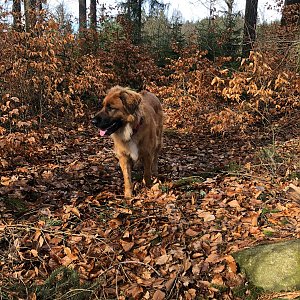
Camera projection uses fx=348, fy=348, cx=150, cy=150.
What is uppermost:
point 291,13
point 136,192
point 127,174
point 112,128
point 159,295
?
point 291,13

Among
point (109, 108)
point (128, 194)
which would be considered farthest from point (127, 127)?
point (128, 194)

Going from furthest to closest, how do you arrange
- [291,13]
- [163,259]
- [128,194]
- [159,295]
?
[291,13] < [128,194] < [163,259] < [159,295]

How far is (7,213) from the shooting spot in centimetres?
446

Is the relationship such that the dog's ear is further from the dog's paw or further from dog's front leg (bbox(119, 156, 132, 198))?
the dog's paw

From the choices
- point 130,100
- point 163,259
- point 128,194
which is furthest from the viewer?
point 128,194

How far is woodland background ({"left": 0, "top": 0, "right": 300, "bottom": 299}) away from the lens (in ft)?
11.4

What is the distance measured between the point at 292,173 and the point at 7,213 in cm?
426

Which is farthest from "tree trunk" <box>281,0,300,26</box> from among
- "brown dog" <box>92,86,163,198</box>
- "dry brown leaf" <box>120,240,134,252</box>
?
"dry brown leaf" <box>120,240,134,252</box>

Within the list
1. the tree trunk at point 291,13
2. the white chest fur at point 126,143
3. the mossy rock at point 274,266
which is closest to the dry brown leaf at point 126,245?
the mossy rock at point 274,266

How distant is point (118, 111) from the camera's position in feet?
17.0

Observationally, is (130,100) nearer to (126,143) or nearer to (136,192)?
(126,143)

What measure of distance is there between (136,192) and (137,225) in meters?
1.19

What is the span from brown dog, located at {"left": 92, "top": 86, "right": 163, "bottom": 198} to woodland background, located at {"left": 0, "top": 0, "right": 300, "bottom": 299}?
496mm

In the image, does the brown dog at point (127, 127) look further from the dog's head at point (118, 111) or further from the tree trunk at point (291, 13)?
the tree trunk at point (291, 13)
